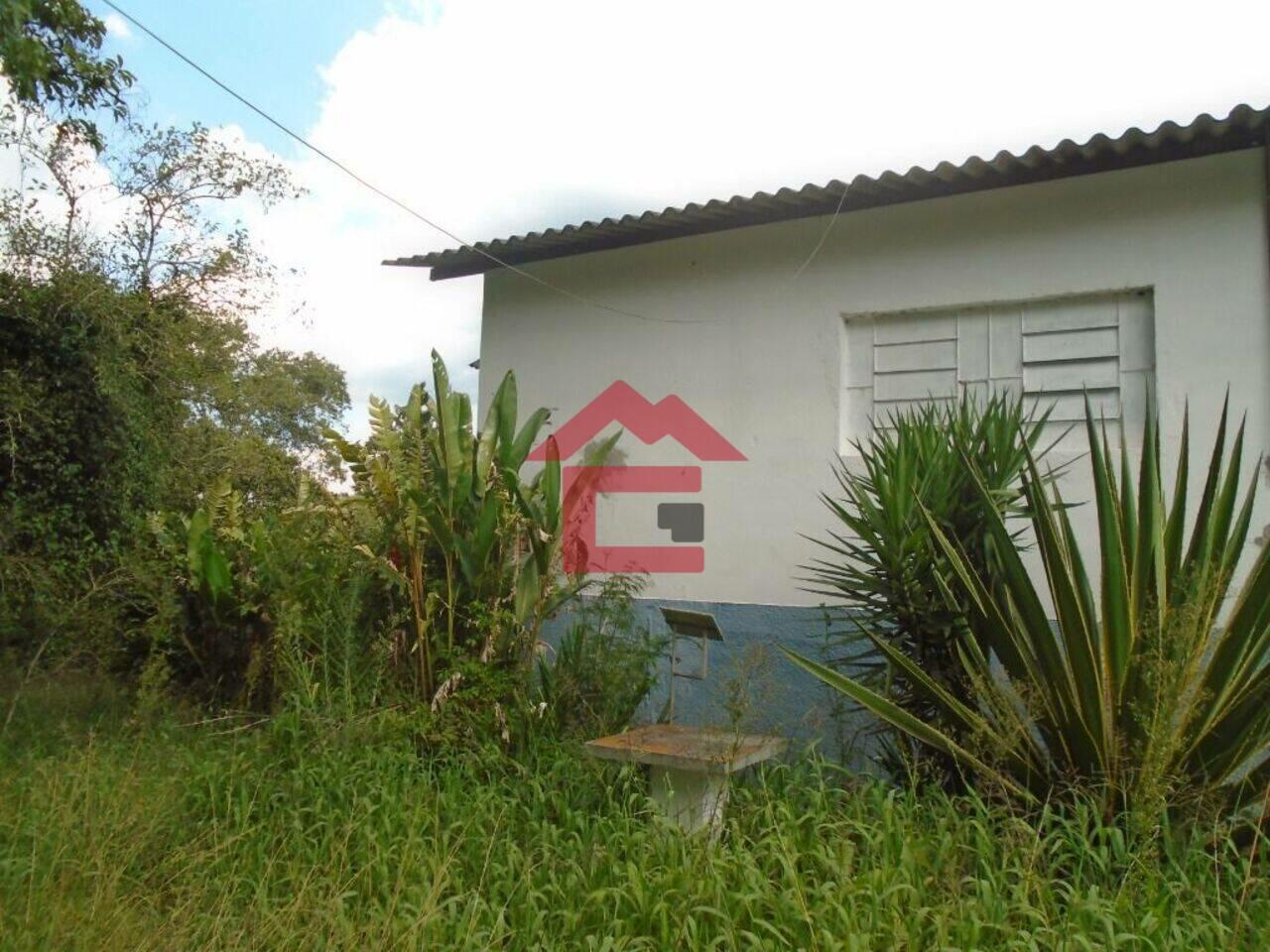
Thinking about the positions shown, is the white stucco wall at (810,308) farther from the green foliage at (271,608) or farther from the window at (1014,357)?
the green foliage at (271,608)

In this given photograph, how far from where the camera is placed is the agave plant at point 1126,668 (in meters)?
3.44

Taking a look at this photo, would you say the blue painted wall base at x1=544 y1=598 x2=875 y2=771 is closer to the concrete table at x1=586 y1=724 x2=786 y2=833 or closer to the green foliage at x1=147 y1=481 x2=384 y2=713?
the concrete table at x1=586 y1=724 x2=786 y2=833

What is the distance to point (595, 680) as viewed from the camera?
581 centimetres

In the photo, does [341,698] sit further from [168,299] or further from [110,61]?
[168,299]

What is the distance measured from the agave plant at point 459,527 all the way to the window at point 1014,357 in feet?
7.37

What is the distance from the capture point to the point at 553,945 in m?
3.42

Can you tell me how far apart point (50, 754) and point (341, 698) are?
1.61m

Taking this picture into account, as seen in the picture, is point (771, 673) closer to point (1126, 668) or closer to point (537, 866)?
point (537, 866)

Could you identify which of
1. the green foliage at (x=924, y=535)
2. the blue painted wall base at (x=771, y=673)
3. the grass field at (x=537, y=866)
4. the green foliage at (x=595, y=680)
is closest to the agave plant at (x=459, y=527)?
the green foliage at (x=595, y=680)

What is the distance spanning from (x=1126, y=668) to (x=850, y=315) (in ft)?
12.4

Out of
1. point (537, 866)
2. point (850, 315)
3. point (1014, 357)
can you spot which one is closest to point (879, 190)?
point (850, 315)

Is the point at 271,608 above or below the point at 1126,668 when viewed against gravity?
below

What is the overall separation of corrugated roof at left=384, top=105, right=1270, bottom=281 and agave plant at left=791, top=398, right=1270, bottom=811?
8.26 ft

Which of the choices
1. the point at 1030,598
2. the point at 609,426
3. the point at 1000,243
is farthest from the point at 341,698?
the point at 1000,243
